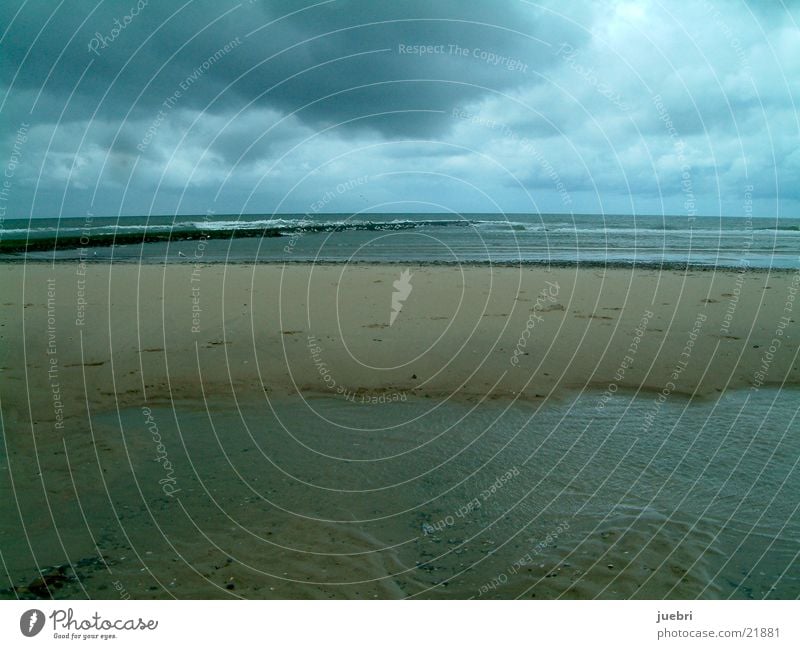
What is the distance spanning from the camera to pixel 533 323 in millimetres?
12695

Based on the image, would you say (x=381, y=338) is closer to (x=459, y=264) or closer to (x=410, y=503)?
(x=410, y=503)

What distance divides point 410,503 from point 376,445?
133 centimetres

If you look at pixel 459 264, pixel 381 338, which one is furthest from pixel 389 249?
pixel 381 338

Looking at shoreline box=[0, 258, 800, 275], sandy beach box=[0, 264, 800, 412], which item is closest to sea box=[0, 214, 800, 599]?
sandy beach box=[0, 264, 800, 412]

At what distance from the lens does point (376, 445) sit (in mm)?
7012

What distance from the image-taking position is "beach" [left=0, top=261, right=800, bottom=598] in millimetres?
4797

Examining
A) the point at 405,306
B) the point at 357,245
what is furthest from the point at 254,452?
the point at 357,245

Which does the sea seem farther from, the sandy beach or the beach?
the sandy beach

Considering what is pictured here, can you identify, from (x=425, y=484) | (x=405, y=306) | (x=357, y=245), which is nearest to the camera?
(x=425, y=484)

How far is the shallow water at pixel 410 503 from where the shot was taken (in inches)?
184

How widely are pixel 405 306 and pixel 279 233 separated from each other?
31535 mm

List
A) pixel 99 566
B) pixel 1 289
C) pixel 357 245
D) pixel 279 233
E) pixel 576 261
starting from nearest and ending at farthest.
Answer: pixel 99 566, pixel 1 289, pixel 576 261, pixel 357 245, pixel 279 233

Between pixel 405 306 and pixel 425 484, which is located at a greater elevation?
pixel 405 306

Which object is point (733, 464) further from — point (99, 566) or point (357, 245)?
point (357, 245)
